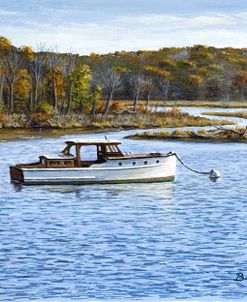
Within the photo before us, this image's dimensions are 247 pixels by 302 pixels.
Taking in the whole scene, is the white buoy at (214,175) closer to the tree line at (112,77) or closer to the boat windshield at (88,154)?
the boat windshield at (88,154)

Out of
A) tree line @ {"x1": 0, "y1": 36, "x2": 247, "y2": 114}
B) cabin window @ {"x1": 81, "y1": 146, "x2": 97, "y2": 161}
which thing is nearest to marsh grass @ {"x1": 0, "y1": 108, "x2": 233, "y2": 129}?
tree line @ {"x1": 0, "y1": 36, "x2": 247, "y2": 114}

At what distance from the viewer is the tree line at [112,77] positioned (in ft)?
237

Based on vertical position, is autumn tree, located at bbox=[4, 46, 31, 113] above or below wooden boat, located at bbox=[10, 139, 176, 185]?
above

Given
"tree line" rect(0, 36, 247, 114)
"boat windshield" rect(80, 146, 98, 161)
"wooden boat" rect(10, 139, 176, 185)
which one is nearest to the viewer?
"wooden boat" rect(10, 139, 176, 185)

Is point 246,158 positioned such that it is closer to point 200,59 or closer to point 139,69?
point 139,69

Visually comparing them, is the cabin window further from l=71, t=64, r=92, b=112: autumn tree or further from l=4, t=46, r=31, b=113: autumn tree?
l=4, t=46, r=31, b=113: autumn tree

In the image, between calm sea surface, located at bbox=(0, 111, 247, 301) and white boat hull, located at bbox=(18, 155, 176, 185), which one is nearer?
calm sea surface, located at bbox=(0, 111, 247, 301)

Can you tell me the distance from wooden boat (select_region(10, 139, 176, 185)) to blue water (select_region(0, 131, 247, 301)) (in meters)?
0.42

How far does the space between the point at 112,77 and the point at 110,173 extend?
185ft

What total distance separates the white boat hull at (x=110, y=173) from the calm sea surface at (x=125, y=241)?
0.46 m

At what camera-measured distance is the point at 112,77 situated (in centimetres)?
9181

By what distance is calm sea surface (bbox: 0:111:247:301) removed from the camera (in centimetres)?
1794
